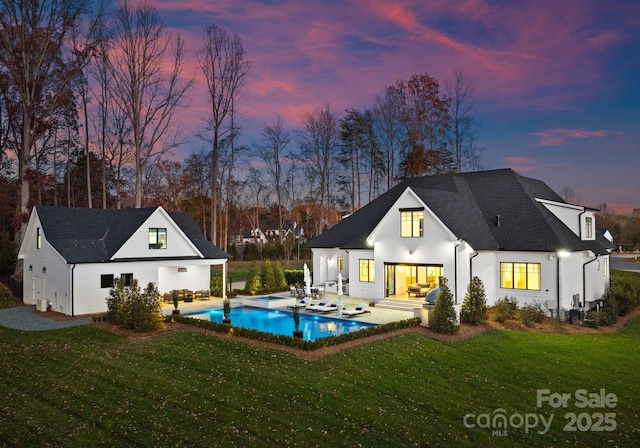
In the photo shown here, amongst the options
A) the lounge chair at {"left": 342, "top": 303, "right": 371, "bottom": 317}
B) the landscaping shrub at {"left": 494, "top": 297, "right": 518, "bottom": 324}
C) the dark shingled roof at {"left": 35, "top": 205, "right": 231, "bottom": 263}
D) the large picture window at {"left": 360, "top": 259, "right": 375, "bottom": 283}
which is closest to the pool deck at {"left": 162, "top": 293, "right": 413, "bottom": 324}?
the lounge chair at {"left": 342, "top": 303, "right": 371, "bottom": 317}

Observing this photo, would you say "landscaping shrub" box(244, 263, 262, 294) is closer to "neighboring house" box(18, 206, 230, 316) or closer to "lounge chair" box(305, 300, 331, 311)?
"neighboring house" box(18, 206, 230, 316)

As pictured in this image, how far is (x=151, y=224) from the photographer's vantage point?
2470 cm

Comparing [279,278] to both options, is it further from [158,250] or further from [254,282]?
[158,250]

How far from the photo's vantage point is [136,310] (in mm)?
17672

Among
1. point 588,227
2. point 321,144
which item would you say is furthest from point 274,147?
point 588,227

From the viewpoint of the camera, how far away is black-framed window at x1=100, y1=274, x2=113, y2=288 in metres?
22.4

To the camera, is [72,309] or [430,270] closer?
[72,309]

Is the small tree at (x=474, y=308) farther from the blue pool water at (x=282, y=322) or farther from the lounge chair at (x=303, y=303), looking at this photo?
the lounge chair at (x=303, y=303)

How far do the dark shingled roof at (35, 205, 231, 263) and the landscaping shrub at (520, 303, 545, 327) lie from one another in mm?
16539

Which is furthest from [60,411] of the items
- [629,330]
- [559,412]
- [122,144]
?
[122,144]

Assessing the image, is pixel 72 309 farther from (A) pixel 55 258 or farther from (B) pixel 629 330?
(B) pixel 629 330

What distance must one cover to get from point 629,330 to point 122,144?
3678 centimetres

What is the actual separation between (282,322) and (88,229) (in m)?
11.5

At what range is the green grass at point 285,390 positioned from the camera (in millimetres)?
9359
